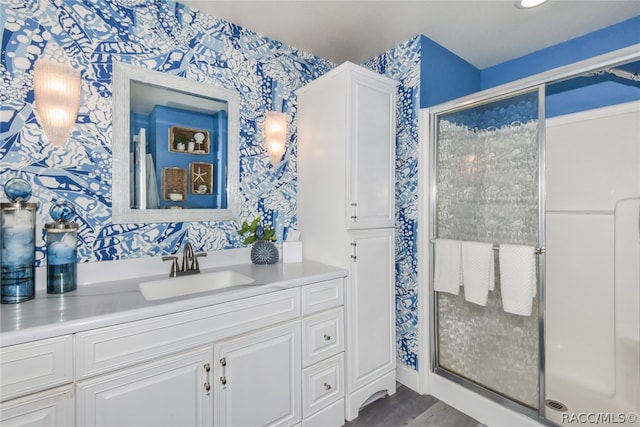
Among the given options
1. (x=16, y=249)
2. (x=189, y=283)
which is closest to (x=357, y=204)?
(x=189, y=283)

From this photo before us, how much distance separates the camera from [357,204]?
73.4 inches

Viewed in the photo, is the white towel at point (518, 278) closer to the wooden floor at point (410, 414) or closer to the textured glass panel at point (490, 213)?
the textured glass panel at point (490, 213)

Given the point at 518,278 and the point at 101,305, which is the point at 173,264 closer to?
the point at 101,305

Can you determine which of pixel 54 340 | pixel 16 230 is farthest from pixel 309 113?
pixel 54 340

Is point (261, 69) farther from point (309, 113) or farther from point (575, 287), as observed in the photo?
point (575, 287)

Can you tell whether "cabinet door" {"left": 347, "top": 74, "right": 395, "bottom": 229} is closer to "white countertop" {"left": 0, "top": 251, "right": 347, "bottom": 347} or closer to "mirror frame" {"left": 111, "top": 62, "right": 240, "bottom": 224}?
"white countertop" {"left": 0, "top": 251, "right": 347, "bottom": 347}

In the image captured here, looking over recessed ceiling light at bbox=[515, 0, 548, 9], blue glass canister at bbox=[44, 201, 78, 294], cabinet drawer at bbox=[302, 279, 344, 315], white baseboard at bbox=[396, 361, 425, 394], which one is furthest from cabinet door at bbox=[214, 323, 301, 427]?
recessed ceiling light at bbox=[515, 0, 548, 9]

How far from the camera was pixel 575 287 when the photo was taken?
2.11 meters

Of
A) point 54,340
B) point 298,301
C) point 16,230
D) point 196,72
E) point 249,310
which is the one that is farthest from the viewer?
point 196,72

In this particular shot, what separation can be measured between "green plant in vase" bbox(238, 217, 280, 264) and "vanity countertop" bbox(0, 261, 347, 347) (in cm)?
26

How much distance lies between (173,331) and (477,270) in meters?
1.64

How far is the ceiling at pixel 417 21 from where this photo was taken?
1.84 meters

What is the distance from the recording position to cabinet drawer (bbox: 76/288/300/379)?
1.06m

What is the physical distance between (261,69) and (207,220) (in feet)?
3.66
